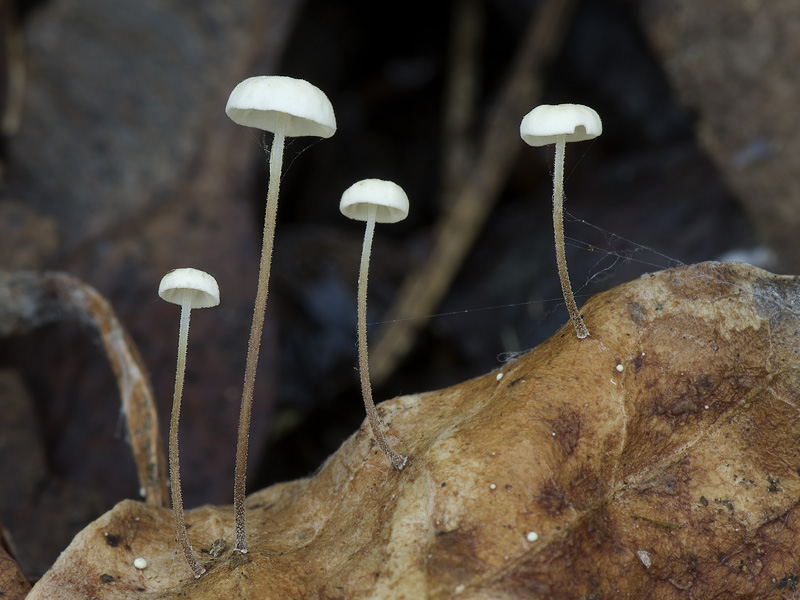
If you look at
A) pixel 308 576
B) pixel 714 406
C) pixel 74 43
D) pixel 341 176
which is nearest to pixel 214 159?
pixel 74 43

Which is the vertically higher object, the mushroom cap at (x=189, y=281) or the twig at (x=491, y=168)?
the twig at (x=491, y=168)

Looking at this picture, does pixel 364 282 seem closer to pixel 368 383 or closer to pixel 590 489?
pixel 368 383

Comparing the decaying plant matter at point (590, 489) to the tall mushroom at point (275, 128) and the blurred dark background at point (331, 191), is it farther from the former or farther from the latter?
the blurred dark background at point (331, 191)

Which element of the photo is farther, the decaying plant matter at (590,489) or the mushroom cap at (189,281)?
the mushroom cap at (189,281)

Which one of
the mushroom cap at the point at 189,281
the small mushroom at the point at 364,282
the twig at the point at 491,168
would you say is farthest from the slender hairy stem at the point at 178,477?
the twig at the point at 491,168

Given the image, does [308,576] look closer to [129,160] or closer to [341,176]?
[129,160]
